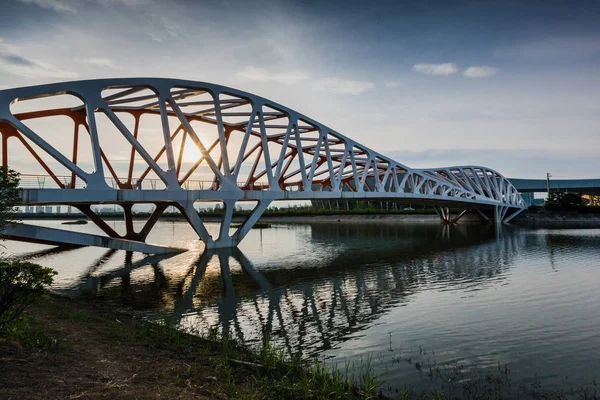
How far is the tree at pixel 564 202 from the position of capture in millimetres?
94188

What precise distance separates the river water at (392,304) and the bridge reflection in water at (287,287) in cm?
6

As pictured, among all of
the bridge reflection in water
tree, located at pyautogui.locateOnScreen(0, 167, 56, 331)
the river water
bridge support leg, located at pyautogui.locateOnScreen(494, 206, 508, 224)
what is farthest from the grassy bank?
bridge support leg, located at pyautogui.locateOnScreen(494, 206, 508, 224)

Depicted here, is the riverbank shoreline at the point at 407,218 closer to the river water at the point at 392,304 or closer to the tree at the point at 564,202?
the tree at the point at 564,202

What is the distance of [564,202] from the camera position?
313ft

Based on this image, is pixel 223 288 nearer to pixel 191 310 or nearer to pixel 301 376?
pixel 191 310

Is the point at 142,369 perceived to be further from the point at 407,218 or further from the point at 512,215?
the point at 512,215

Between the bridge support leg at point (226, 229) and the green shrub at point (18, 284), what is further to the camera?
the bridge support leg at point (226, 229)

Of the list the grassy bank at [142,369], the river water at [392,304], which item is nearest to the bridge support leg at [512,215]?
the river water at [392,304]

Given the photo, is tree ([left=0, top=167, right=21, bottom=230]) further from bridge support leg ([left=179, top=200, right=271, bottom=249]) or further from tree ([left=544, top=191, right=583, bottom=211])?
tree ([left=544, top=191, right=583, bottom=211])

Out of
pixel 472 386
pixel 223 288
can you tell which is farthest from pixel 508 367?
pixel 223 288

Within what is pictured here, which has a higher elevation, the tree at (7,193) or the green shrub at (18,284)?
the tree at (7,193)

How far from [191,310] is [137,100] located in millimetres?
25097

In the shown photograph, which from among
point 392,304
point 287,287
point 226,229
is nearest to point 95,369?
point 392,304

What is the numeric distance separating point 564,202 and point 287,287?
324 ft
